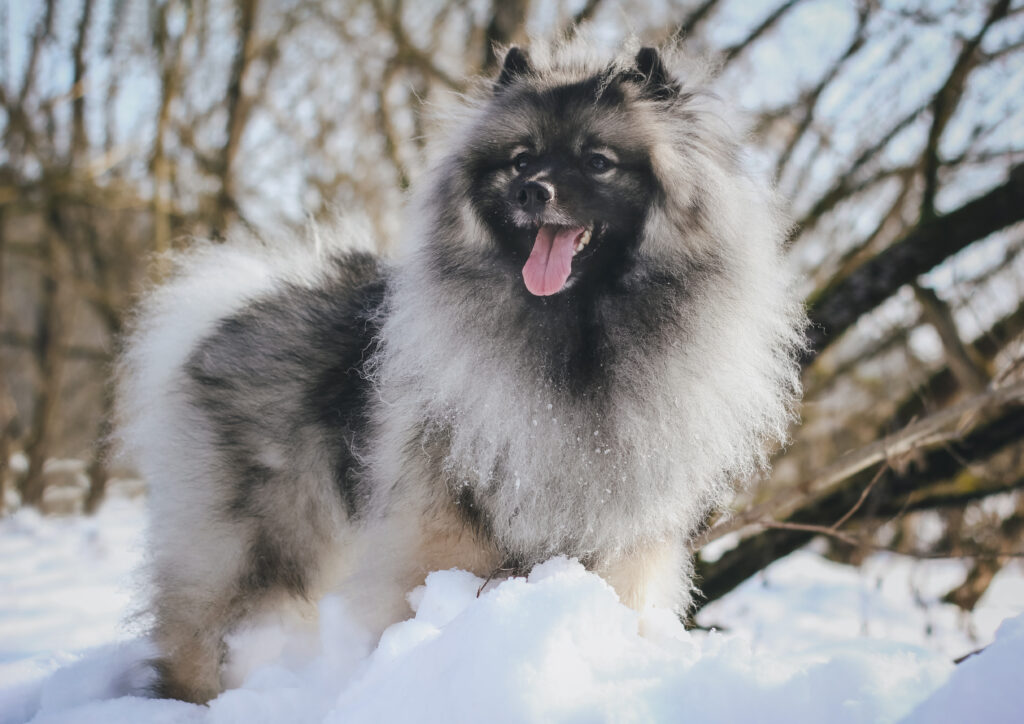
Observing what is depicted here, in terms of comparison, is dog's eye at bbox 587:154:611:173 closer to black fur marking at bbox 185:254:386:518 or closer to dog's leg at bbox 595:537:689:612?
black fur marking at bbox 185:254:386:518

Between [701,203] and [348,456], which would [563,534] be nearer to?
[348,456]

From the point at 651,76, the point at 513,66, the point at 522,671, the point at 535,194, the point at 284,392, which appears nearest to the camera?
the point at 522,671

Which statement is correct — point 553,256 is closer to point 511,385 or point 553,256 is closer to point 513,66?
point 511,385

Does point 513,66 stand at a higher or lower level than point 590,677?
higher

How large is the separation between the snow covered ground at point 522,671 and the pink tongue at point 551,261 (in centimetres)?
80

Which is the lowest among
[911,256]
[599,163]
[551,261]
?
[551,261]

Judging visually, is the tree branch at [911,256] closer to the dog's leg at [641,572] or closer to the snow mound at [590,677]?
the dog's leg at [641,572]

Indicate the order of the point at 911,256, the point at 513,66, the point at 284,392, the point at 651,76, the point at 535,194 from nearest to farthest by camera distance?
the point at 535,194 → the point at 651,76 → the point at 284,392 → the point at 513,66 → the point at 911,256

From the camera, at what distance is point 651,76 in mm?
2350

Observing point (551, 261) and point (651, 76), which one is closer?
point (551, 261)

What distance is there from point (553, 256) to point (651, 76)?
752 millimetres

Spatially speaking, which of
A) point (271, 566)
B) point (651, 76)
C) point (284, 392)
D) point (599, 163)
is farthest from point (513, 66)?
point (271, 566)

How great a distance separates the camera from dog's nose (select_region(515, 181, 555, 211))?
6.52ft

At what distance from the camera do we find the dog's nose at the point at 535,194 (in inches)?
78.2
